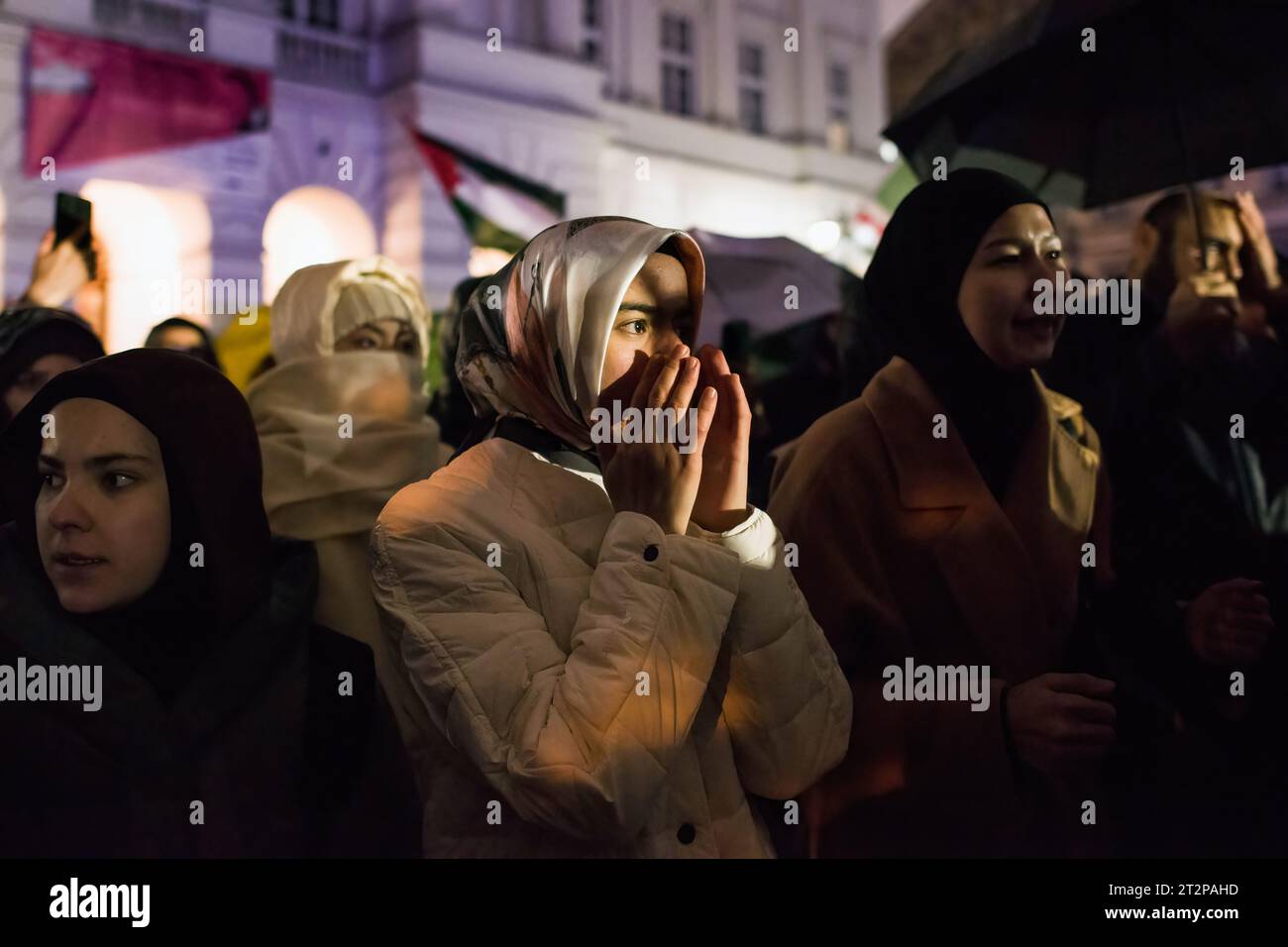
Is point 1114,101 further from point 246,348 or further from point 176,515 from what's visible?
point 246,348

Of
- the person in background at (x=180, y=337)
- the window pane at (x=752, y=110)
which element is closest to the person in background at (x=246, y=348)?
the person in background at (x=180, y=337)

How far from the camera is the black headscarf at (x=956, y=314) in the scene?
2506 mm

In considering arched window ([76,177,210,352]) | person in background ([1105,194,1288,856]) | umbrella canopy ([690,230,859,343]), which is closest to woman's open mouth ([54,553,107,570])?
person in background ([1105,194,1288,856])

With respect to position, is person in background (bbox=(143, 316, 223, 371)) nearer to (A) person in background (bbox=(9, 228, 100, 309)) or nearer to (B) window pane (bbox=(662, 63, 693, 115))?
(A) person in background (bbox=(9, 228, 100, 309))

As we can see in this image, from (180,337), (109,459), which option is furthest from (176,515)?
(180,337)

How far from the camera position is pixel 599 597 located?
188 cm

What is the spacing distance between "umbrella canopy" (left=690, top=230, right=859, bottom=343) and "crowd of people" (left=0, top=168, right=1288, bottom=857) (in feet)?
6.66

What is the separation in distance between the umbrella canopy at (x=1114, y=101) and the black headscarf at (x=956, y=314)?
65 cm

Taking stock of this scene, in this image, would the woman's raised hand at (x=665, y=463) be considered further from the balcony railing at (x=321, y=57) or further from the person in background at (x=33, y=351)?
the balcony railing at (x=321, y=57)

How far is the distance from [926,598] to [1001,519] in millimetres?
210

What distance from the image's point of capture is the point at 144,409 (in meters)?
2.18

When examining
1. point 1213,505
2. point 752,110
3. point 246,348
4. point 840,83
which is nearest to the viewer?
point 1213,505

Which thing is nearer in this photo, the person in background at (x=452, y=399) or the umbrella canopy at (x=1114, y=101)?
the umbrella canopy at (x=1114, y=101)
